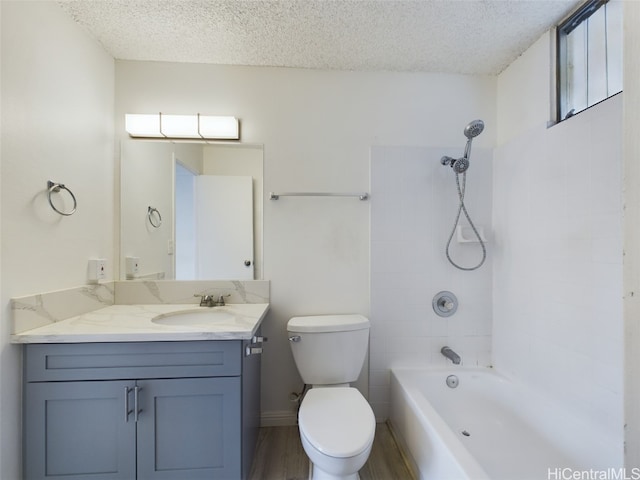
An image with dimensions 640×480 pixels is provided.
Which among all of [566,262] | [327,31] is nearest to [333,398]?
[566,262]

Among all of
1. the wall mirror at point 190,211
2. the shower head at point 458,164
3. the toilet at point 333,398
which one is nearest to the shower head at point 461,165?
the shower head at point 458,164

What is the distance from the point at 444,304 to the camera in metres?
1.81

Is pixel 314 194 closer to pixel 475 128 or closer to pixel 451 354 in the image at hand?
pixel 475 128

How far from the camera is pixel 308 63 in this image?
1.75 metres

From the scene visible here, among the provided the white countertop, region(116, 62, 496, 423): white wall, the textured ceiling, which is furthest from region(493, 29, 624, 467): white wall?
the white countertop

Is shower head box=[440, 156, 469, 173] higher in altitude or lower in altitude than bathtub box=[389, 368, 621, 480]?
higher

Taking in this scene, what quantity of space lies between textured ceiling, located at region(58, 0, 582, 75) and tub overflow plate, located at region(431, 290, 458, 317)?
1.48m

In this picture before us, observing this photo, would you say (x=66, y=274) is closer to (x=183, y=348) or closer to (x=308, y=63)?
→ (x=183, y=348)

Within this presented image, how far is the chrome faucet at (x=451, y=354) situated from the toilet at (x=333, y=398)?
0.55 metres

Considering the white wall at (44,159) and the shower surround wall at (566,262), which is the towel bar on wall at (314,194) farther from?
the white wall at (44,159)

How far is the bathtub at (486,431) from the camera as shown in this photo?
113 cm

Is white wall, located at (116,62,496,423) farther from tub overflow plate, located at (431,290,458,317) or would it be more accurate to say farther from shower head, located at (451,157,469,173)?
tub overflow plate, located at (431,290,458,317)

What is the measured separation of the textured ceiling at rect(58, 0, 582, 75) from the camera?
135cm

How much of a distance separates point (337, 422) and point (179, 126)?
184cm
